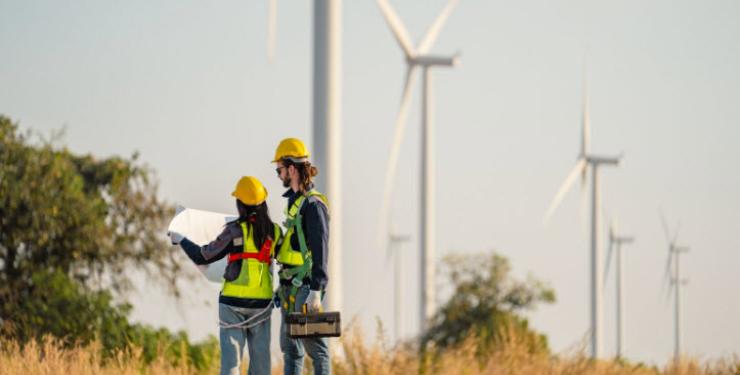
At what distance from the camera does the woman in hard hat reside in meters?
12.1

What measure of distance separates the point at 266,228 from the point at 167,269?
1774 centimetres

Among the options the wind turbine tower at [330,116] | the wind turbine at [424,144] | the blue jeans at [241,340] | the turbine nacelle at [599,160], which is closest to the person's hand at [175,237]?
the blue jeans at [241,340]

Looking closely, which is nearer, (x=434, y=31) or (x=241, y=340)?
(x=241, y=340)

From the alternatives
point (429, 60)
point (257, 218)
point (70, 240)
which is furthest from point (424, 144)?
point (257, 218)

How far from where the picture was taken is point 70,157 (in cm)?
3058

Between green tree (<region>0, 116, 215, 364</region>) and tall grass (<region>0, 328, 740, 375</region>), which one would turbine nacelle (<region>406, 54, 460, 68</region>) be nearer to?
green tree (<region>0, 116, 215, 364</region>)

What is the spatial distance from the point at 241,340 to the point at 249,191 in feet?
4.62

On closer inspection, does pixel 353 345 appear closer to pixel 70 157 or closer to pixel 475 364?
pixel 475 364

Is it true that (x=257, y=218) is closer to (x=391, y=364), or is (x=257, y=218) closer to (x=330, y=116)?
(x=391, y=364)

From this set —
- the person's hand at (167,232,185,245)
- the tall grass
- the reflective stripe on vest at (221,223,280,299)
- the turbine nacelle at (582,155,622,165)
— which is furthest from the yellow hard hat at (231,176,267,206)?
the turbine nacelle at (582,155,622,165)

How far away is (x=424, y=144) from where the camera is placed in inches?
1426

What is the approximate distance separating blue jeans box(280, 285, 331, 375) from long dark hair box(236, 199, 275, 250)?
590mm

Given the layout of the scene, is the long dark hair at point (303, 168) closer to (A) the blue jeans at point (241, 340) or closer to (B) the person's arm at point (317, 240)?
(B) the person's arm at point (317, 240)

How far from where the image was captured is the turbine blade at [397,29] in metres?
36.5
